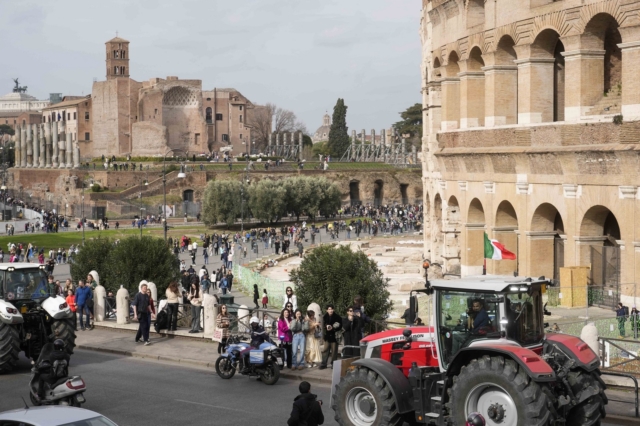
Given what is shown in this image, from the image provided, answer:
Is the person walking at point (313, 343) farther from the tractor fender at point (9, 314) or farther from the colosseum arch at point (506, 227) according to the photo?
the colosseum arch at point (506, 227)

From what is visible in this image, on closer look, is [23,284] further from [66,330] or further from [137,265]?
[137,265]

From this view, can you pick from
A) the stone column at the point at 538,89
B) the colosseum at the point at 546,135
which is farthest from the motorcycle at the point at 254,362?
the stone column at the point at 538,89

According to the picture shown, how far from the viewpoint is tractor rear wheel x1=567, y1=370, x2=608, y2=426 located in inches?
453

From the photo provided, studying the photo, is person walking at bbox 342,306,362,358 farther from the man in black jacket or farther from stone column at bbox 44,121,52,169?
stone column at bbox 44,121,52,169

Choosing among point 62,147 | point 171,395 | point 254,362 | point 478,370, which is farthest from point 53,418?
point 62,147

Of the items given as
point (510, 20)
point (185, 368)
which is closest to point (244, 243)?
point (510, 20)

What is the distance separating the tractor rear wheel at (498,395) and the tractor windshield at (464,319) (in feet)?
1.44

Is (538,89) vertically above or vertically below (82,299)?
above

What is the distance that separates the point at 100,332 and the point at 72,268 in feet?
25.5

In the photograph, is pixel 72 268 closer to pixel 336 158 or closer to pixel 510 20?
pixel 510 20

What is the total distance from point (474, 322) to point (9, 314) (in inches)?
374

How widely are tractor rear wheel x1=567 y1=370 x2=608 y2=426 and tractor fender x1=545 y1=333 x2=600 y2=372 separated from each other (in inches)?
6.1

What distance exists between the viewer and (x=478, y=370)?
11148 millimetres

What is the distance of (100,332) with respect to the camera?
23.9 metres
